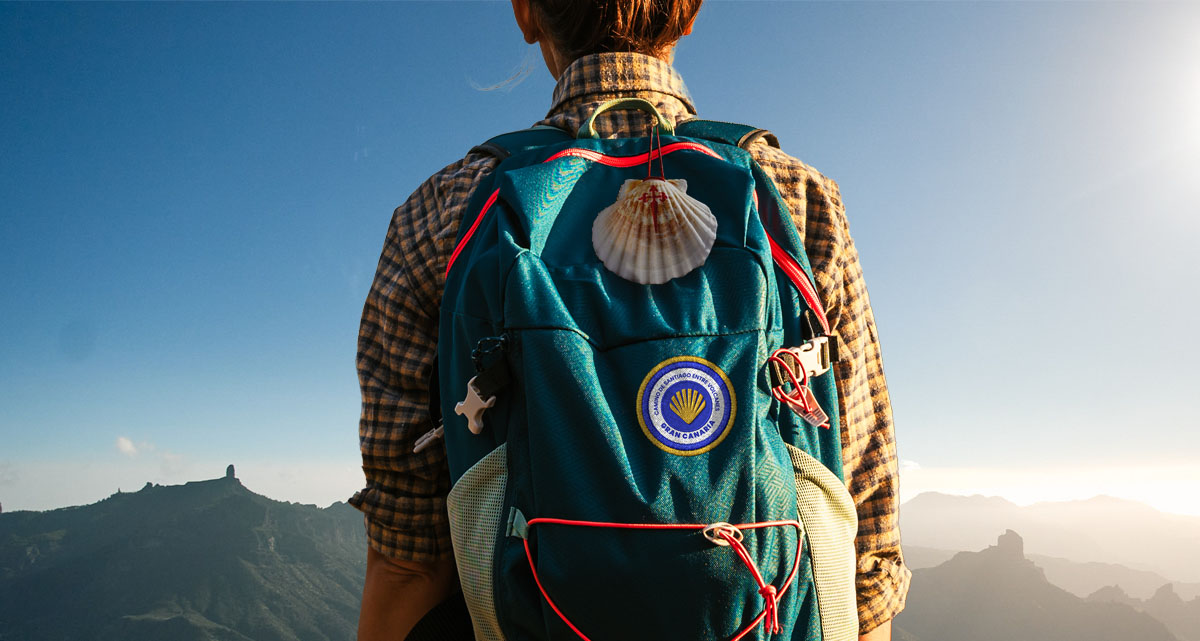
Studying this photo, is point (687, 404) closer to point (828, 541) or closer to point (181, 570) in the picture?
point (828, 541)

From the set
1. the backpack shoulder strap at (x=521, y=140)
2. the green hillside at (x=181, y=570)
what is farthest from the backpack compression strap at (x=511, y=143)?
the green hillside at (x=181, y=570)

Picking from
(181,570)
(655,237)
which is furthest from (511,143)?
(181,570)

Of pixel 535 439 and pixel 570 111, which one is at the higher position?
pixel 570 111

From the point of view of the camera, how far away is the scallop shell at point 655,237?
145cm

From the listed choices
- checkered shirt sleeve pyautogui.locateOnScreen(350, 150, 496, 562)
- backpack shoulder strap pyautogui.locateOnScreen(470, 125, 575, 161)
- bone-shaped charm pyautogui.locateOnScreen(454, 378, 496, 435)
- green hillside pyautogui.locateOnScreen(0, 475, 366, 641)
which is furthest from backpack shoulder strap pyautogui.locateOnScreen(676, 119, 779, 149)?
green hillside pyautogui.locateOnScreen(0, 475, 366, 641)

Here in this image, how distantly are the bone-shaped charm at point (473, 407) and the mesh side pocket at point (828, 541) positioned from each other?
2.08ft

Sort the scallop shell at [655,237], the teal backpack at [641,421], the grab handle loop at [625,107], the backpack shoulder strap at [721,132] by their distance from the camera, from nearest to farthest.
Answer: the teal backpack at [641,421], the scallop shell at [655,237], the grab handle loop at [625,107], the backpack shoulder strap at [721,132]

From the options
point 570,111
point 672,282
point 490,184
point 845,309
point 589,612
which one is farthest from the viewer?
point 570,111

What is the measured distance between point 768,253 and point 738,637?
2.53 feet

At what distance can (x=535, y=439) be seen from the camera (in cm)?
128

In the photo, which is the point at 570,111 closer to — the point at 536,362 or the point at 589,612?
the point at 536,362

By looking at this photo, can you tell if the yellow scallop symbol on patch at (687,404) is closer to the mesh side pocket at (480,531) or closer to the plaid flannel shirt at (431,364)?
the mesh side pocket at (480,531)

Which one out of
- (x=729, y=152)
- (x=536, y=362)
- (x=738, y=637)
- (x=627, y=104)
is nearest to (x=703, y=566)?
(x=738, y=637)

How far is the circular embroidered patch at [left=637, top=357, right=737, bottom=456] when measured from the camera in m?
1.28
